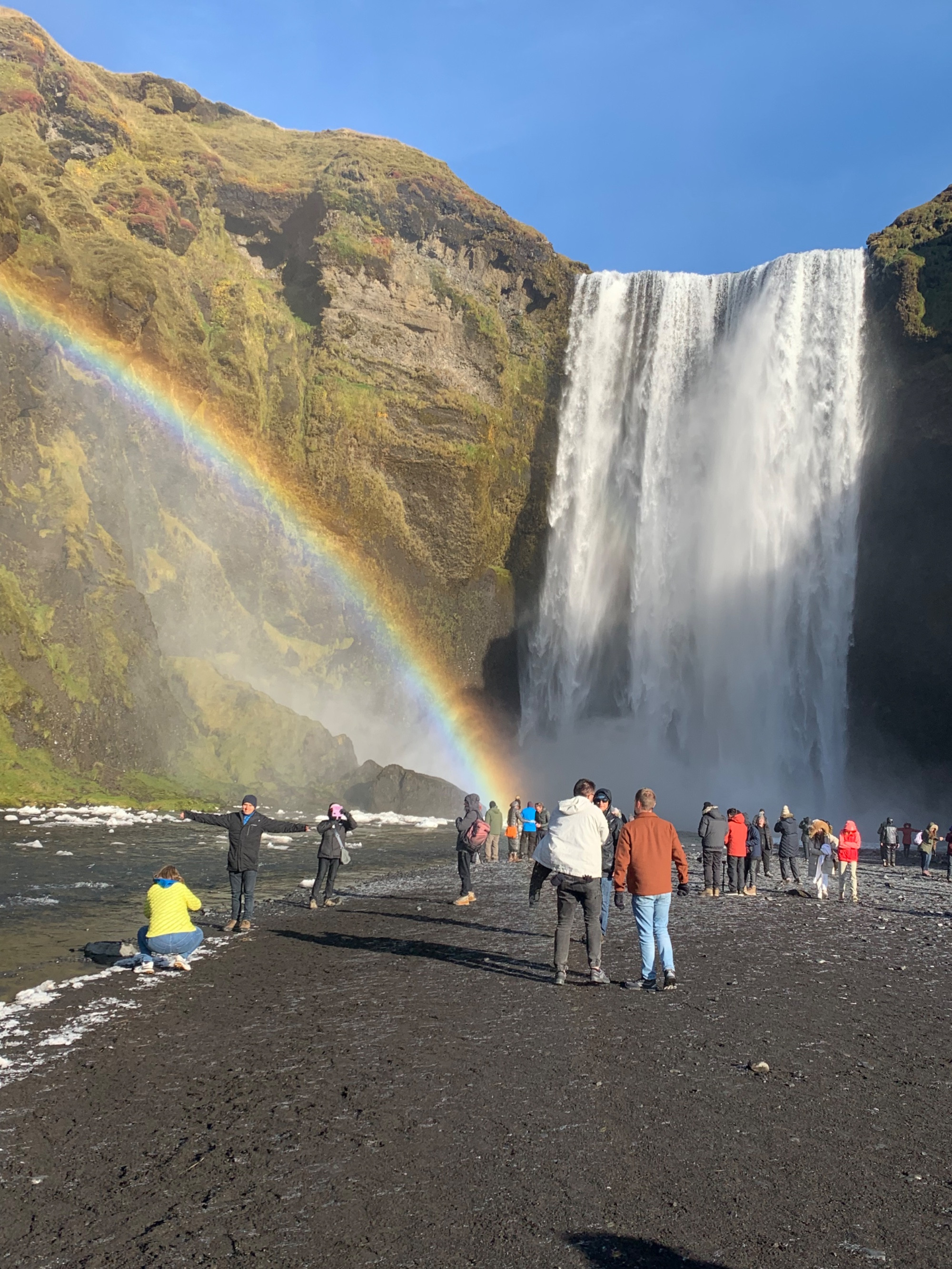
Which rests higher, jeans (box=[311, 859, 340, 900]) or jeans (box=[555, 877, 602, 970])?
jeans (box=[555, 877, 602, 970])

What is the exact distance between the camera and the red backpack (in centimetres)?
1312

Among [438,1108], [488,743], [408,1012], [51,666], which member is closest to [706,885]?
[408,1012]

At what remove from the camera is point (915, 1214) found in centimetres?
423

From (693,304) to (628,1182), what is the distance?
5279cm

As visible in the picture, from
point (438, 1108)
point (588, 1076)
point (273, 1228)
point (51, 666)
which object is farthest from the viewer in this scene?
point (51, 666)

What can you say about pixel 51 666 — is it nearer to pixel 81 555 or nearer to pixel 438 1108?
pixel 81 555

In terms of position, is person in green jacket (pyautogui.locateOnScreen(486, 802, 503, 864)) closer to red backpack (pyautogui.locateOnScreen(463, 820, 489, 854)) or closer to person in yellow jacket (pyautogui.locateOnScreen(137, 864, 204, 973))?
red backpack (pyautogui.locateOnScreen(463, 820, 489, 854))

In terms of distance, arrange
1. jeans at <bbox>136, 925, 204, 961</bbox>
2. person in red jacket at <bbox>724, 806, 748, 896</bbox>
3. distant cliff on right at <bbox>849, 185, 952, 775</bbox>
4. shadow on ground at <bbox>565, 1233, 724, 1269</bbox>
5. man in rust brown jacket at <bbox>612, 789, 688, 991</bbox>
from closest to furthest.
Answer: shadow on ground at <bbox>565, 1233, 724, 1269</bbox>, man in rust brown jacket at <bbox>612, 789, 688, 991</bbox>, jeans at <bbox>136, 925, 204, 961</bbox>, person in red jacket at <bbox>724, 806, 748, 896</bbox>, distant cliff on right at <bbox>849, 185, 952, 775</bbox>

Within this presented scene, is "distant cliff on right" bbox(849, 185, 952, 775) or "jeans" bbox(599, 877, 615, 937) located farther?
"distant cliff on right" bbox(849, 185, 952, 775)

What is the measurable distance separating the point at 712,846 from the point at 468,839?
18.4ft

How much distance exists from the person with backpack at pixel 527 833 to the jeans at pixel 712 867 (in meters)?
5.99

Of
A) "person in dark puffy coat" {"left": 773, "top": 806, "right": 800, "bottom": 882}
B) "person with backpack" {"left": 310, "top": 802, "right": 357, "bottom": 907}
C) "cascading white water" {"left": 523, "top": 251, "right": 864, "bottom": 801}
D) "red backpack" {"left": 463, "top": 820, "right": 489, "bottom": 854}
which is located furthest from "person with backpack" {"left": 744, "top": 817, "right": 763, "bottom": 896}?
"cascading white water" {"left": 523, "top": 251, "right": 864, "bottom": 801}

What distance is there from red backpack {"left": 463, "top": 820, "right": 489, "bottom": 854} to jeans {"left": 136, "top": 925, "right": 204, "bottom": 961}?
4652 mm

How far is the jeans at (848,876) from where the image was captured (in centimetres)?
1678
